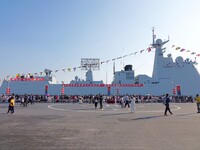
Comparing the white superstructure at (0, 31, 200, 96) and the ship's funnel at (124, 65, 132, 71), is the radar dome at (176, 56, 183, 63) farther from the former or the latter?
the ship's funnel at (124, 65, 132, 71)

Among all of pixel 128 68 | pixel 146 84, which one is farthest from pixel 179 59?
pixel 128 68

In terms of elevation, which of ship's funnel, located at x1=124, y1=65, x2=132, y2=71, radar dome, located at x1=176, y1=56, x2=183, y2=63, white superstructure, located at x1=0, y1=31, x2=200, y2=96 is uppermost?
radar dome, located at x1=176, y1=56, x2=183, y2=63

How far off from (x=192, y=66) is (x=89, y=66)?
28.9m

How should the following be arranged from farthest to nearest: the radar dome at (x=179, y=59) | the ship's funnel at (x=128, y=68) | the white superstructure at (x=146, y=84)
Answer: the ship's funnel at (x=128, y=68)
the radar dome at (x=179, y=59)
the white superstructure at (x=146, y=84)

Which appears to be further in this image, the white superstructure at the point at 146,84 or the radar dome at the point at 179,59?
the radar dome at the point at 179,59

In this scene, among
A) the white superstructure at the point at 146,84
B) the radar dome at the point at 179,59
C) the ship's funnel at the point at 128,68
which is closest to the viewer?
the white superstructure at the point at 146,84

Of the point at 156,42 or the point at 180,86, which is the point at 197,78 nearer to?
the point at 180,86

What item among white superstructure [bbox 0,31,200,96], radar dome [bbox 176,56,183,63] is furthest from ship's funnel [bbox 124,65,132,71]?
radar dome [bbox 176,56,183,63]

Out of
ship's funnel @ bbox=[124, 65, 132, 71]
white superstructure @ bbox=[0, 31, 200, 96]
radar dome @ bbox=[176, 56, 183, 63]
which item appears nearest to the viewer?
white superstructure @ bbox=[0, 31, 200, 96]

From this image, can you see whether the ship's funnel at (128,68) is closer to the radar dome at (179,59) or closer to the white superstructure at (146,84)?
the white superstructure at (146,84)

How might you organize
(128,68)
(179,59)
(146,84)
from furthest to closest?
(128,68) → (146,84) → (179,59)

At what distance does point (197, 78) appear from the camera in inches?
2270

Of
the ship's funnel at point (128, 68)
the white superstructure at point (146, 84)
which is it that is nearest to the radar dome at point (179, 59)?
the white superstructure at point (146, 84)

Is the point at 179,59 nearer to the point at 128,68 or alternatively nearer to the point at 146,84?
the point at 146,84
